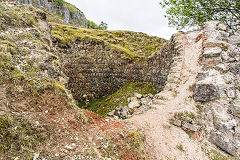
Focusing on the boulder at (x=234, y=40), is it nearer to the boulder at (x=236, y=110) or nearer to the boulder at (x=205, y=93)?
the boulder at (x=205, y=93)

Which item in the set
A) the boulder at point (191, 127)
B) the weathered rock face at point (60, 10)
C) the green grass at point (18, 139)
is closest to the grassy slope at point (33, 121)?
the green grass at point (18, 139)

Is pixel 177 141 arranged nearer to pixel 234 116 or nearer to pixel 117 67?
pixel 234 116

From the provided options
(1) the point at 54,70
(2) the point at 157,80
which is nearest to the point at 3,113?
(1) the point at 54,70

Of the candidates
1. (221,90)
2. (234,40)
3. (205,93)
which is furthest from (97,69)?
(234,40)

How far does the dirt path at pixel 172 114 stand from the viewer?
7.05 metres

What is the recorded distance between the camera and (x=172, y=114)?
9336 mm

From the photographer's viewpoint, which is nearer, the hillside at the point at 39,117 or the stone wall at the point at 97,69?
the hillside at the point at 39,117

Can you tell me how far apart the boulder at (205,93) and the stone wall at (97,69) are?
12854 millimetres

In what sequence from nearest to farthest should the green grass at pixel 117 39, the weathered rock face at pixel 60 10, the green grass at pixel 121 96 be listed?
the green grass at pixel 121 96
the green grass at pixel 117 39
the weathered rock face at pixel 60 10

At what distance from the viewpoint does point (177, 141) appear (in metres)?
7.75

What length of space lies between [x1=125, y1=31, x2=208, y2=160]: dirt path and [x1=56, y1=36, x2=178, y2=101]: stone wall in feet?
31.1

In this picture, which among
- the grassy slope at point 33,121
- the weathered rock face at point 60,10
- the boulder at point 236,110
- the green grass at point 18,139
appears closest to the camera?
the green grass at point 18,139

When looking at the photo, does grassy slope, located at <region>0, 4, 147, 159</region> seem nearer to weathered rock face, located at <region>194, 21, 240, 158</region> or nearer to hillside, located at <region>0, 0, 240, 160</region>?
hillside, located at <region>0, 0, 240, 160</region>

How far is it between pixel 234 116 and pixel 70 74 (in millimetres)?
22218
